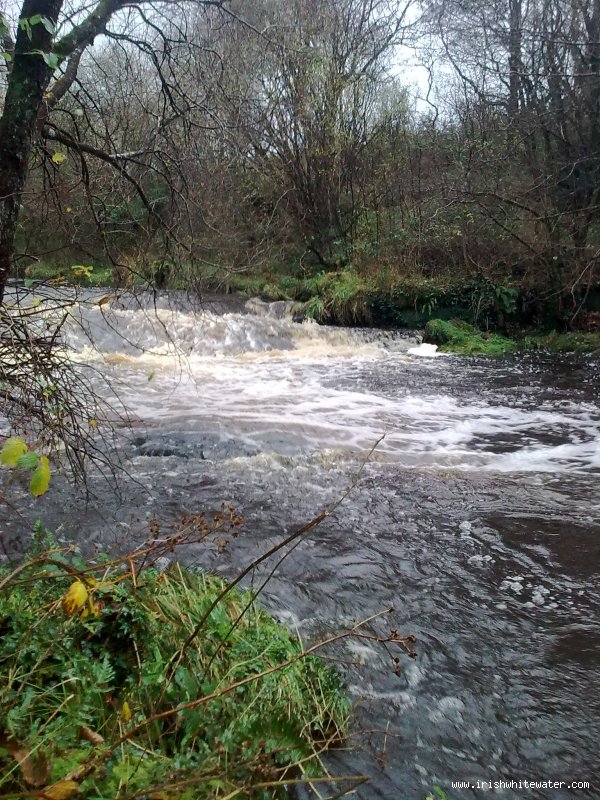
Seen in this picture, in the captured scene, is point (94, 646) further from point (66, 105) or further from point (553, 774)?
point (66, 105)

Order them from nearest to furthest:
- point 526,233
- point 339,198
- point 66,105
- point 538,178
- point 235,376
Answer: point 66,105 < point 235,376 < point 538,178 < point 526,233 < point 339,198

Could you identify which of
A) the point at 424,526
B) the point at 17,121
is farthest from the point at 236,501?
the point at 17,121

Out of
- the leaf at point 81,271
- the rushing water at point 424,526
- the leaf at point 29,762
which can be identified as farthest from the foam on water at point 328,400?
the leaf at point 29,762

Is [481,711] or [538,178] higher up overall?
[538,178]

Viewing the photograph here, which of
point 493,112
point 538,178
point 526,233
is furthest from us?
point 493,112

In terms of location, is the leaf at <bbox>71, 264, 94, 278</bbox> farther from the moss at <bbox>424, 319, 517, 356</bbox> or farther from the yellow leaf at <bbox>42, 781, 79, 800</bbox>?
the moss at <bbox>424, 319, 517, 356</bbox>

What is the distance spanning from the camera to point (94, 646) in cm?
243

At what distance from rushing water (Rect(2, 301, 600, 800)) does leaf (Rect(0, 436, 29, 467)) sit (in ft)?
5.17

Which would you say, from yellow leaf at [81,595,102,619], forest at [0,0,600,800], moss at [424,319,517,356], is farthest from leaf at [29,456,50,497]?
moss at [424,319,517,356]

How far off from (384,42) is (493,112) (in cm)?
346

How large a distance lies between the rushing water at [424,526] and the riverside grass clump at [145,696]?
11.9 inches

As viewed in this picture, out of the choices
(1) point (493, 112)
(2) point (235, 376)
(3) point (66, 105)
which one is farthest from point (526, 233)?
(3) point (66, 105)

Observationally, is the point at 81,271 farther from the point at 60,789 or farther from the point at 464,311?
the point at 464,311

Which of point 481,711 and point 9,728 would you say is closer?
point 9,728
